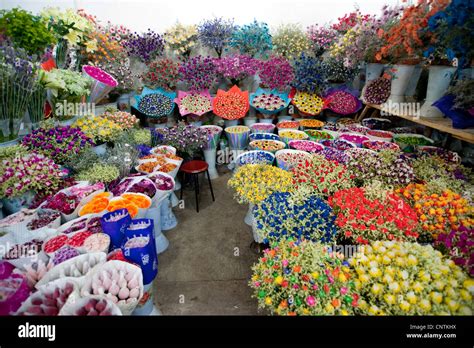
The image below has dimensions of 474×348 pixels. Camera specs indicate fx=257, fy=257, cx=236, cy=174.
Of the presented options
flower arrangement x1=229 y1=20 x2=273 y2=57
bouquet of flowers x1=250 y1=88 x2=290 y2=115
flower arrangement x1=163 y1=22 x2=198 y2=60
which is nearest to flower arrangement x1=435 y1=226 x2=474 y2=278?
bouquet of flowers x1=250 y1=88 x2=290 y2=115

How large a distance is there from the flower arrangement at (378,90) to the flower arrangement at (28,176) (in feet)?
16.1

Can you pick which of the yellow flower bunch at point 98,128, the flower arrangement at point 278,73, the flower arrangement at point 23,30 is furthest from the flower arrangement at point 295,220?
the flower arrangement at point 278,73

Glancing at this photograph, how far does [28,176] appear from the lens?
2.57m

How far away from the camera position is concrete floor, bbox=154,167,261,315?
2643mm

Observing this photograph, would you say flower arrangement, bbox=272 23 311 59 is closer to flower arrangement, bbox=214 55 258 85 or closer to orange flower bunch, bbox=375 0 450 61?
flower arrangement, bbox=214 55 258 85

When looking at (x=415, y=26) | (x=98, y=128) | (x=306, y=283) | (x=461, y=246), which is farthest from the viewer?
(x=98, y=128)

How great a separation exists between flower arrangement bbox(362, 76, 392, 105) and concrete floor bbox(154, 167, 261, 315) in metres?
3.00

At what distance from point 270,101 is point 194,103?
1705 mm

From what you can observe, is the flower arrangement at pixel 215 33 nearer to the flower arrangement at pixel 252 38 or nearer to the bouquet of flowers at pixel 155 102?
the flower arrangement at pixel 252 38

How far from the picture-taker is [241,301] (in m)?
2.66

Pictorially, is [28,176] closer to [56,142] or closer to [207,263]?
[56,142]

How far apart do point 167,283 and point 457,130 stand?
349 centimetres

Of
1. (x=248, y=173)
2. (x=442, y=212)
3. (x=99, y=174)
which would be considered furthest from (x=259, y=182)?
(x=99, y=174)
